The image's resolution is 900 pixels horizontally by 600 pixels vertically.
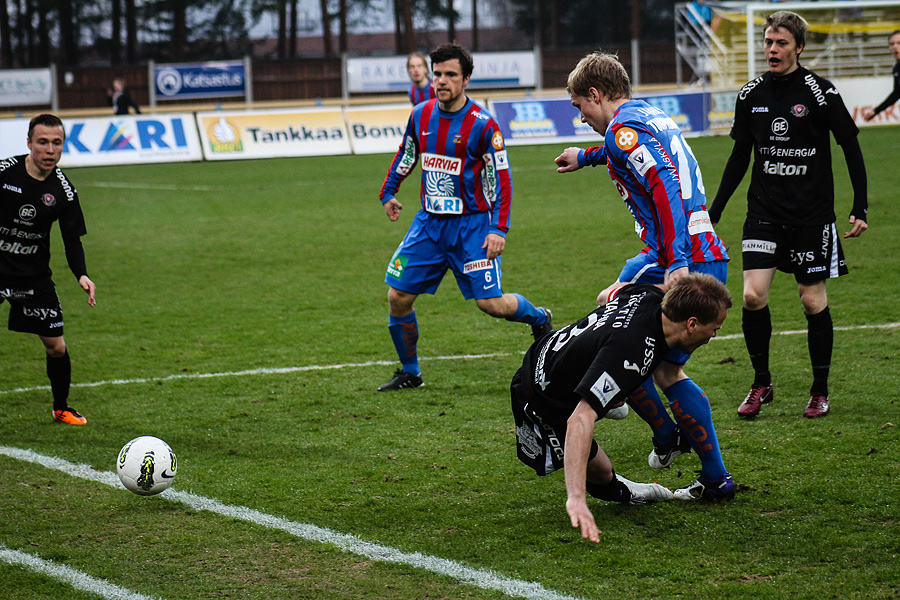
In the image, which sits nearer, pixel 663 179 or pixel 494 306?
pixel 663 179

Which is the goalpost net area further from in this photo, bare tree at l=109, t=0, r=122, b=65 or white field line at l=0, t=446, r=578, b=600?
bare tree at l=109, t=0, r=122, b=65

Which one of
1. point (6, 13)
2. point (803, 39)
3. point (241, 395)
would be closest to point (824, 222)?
point (803, 39)

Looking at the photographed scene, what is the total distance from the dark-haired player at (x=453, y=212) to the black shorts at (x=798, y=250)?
1.59m

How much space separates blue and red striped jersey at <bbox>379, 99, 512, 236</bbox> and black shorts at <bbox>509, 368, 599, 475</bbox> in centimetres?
236

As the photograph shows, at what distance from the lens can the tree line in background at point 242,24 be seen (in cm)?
4866

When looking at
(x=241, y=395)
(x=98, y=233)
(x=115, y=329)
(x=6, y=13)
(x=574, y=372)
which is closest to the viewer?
(x=574, y=372)

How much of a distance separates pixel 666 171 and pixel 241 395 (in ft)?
11.1

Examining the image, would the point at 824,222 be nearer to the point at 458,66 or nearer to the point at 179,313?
the point at 458,66

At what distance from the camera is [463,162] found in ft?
20.4

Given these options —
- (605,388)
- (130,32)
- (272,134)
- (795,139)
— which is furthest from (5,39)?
(605,388)

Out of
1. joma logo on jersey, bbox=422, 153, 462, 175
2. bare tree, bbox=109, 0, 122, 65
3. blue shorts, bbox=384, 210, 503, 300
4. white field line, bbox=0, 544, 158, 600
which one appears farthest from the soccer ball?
bare tree, bbox=109, 0, 122, 65

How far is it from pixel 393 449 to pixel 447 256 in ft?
5.41

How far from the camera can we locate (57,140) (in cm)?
568

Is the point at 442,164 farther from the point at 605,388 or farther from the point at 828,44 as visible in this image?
the point at 828,44
